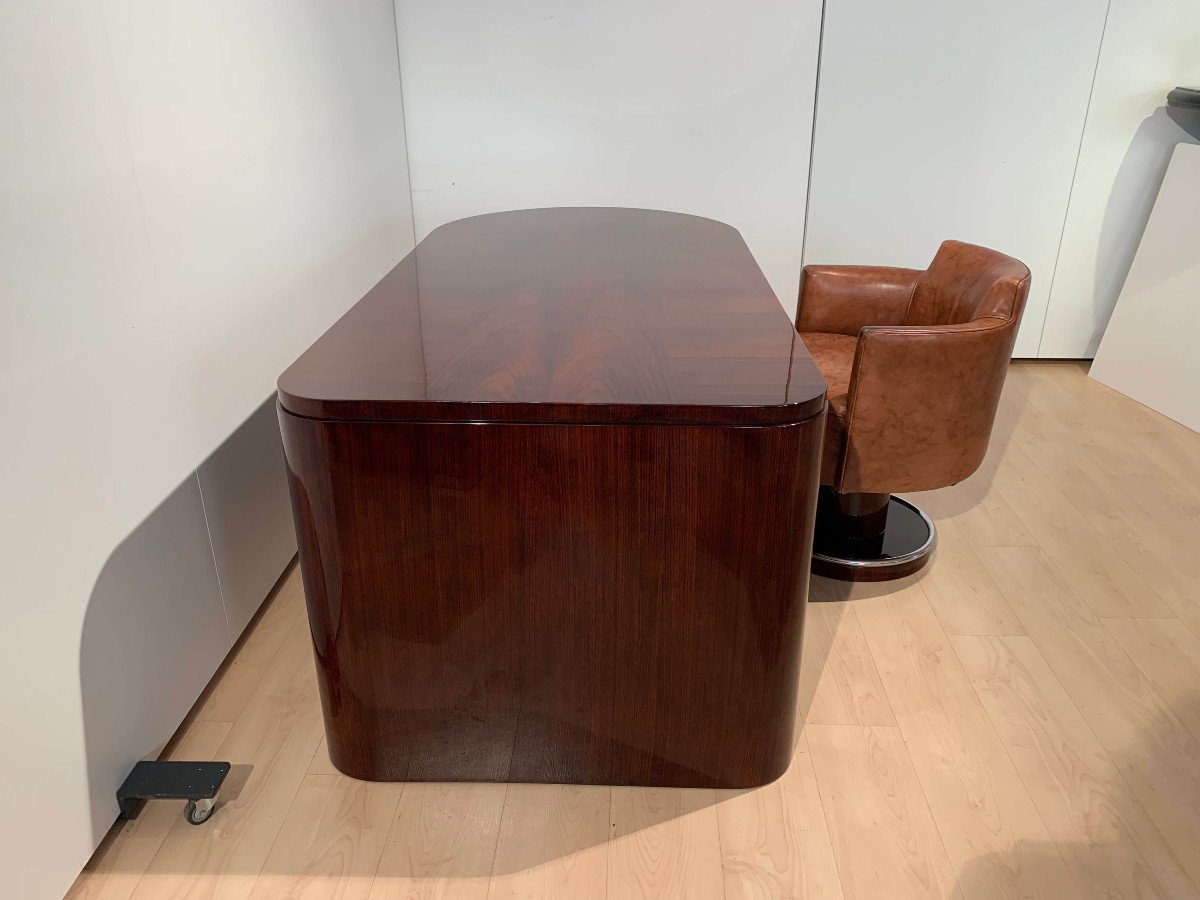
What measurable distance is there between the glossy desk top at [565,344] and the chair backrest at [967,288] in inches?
21.5

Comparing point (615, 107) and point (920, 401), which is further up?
point (615, 107)

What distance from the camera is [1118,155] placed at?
352cm

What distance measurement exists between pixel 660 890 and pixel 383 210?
2463 mm

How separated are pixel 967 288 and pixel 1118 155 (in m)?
1.79

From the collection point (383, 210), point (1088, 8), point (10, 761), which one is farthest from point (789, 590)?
point (1088, 8)

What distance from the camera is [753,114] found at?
3.41m

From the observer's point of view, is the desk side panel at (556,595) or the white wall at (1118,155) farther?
the white wall at (1118,155)

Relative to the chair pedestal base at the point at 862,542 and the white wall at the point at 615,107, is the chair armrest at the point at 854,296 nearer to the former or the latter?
the chair pedestal base at the point at 862,542

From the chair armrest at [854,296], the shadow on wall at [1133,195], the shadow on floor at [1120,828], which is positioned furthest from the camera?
the shadow on wall at [1133,195]

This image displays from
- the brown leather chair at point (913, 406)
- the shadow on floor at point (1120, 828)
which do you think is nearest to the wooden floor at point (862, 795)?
the shadow on floor at point (1120, 828)

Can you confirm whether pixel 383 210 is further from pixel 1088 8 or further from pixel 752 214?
pixel 1088 8

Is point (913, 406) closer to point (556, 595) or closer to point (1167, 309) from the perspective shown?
point (556, 595)

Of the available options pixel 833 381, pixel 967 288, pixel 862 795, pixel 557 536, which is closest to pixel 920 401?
pixel 833 381

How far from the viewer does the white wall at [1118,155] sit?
3.35 meters
